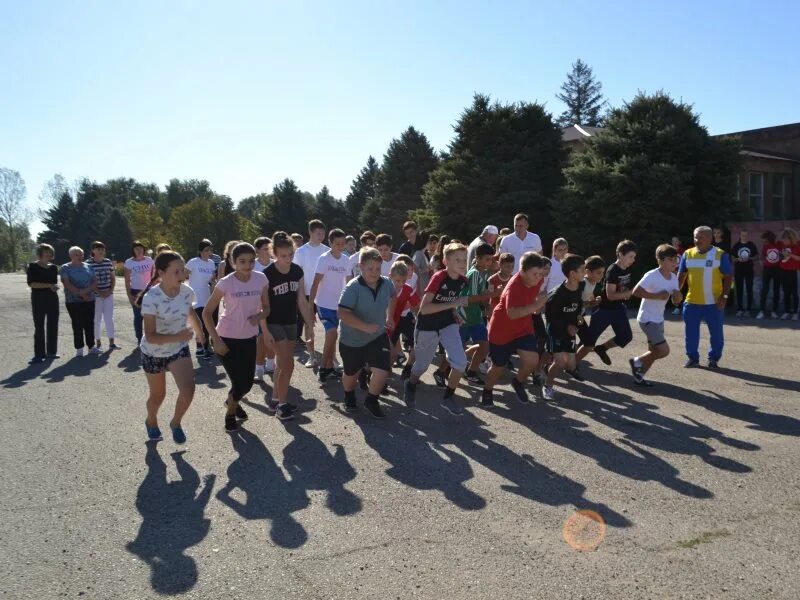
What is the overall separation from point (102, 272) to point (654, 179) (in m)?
15.1

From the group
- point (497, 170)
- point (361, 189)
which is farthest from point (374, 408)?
point (361, 189)

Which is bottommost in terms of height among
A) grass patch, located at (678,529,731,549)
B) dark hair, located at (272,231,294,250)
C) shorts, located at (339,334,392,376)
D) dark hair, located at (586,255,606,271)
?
grass patch, located at (678,529,731,549)

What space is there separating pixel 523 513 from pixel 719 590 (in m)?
1.27

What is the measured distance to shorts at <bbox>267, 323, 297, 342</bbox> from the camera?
6855 mm

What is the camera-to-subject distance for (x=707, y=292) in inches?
349

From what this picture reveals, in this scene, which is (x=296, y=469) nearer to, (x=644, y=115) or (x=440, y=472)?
(x=440, y=472)

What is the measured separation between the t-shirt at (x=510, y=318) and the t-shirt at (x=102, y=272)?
26.7 ft

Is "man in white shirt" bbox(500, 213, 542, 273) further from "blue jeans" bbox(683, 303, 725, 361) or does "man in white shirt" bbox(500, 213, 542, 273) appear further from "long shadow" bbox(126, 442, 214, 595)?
"long shadow" bbox(126, 442, 214, 595)

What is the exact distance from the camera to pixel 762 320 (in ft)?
44.6

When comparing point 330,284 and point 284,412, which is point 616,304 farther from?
point 284,412

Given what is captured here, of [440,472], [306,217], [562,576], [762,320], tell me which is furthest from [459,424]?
[306,217]

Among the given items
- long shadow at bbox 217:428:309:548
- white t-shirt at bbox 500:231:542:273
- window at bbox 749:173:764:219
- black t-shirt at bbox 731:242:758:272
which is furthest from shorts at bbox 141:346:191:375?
window at bbox 749:173:764:219

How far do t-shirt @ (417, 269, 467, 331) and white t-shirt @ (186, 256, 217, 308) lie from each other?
17.2 ft

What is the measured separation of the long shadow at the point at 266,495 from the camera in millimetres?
4000
